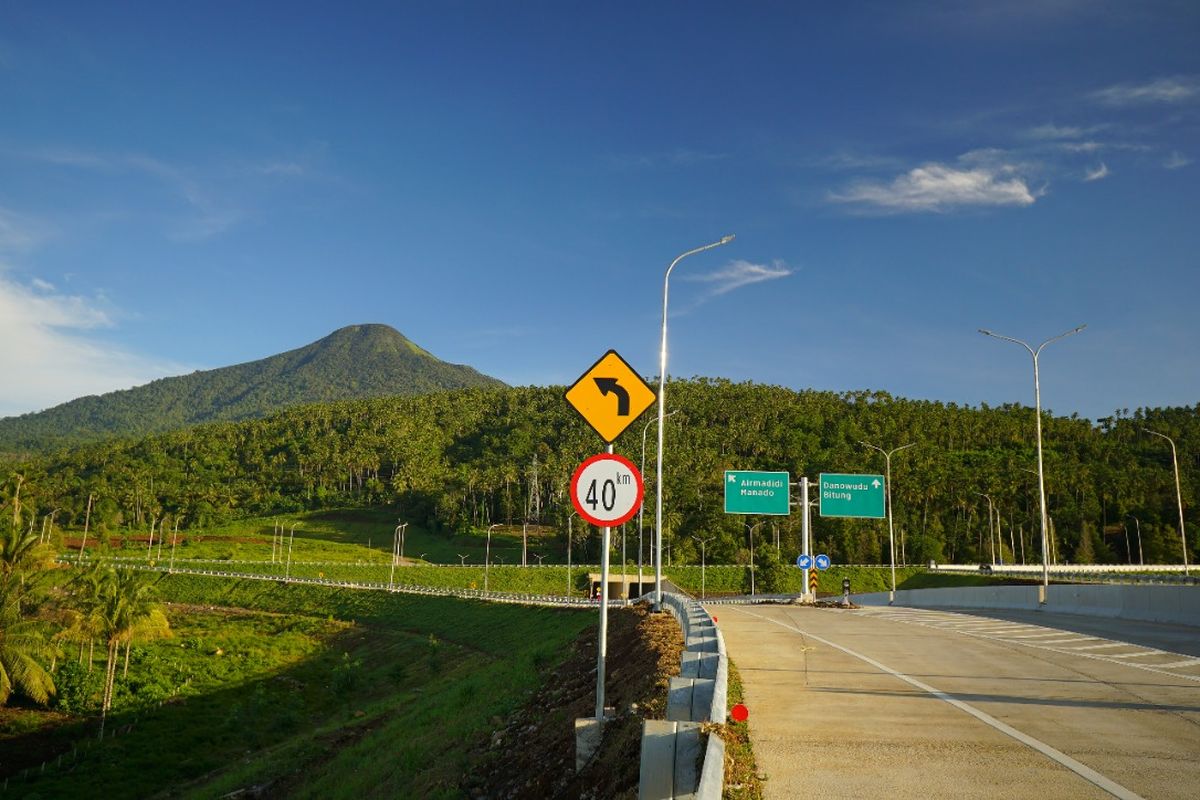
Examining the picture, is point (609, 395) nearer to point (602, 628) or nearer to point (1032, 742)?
point (602, 628)

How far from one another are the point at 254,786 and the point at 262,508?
163783 millimetres

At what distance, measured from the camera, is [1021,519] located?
142 metres

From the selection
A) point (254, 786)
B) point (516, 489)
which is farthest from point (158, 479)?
point (254, 786)

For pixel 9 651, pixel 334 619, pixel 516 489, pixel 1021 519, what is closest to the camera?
pixel 9 651

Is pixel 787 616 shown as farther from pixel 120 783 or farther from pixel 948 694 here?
pixel 120 783

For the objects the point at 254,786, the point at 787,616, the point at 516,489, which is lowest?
the point at 254,786

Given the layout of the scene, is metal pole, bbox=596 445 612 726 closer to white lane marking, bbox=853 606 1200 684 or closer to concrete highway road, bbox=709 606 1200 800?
concrete highway road, bbox=709 606 1200 800

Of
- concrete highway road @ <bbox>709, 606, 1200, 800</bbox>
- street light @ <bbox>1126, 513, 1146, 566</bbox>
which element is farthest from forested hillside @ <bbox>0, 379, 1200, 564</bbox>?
concrete highway road @ <bbox>709, 606, 1200, 800</bbox>

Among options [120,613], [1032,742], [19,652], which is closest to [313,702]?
[120,613]

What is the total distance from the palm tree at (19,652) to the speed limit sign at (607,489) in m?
51.7

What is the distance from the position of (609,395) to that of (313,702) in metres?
48.2

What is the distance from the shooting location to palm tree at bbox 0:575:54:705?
1847 inches

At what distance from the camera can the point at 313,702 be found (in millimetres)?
49969

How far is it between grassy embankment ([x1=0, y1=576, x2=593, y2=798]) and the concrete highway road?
647 cm
